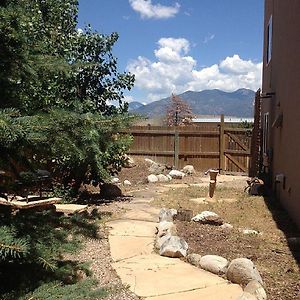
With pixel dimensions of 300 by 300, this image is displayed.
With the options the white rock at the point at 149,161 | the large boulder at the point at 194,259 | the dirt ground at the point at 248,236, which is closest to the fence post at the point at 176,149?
the white rock at the point at 149,161

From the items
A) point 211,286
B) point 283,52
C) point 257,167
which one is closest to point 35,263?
point 211,286

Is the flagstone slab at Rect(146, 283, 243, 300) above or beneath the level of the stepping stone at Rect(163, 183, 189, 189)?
above

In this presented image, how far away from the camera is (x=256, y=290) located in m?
3.78

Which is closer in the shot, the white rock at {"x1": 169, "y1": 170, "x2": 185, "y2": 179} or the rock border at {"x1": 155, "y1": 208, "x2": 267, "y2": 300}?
the rock border at {"x1": 155, "y1": 208, "x2": 267, "y2": 300}

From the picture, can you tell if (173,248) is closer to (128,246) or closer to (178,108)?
(128,246)

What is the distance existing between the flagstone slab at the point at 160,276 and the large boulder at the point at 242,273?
0.13 meters

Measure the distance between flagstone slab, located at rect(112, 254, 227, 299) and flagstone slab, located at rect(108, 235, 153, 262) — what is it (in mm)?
217

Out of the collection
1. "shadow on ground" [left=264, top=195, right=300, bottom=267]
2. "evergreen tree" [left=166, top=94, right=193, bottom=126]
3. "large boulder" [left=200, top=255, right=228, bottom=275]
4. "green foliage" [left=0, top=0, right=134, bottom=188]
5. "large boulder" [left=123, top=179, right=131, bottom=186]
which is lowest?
"large boulder" [left=123, top=179, right=131, bottom=186]

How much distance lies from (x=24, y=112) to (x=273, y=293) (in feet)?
10.3

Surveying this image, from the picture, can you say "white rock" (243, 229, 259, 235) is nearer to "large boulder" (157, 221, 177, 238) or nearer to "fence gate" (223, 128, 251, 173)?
"large boulder" (157, 221, 177, 238)

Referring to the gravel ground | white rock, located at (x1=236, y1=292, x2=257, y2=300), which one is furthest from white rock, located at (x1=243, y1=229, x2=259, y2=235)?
white rock, located at (x1=236, y1=292, x2=257, y2=300)

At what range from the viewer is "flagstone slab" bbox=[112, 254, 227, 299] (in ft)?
13.3

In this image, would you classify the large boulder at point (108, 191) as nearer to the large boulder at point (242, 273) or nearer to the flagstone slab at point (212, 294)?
the large boulder at point (242, 273)

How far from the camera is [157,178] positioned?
13.8 metres
